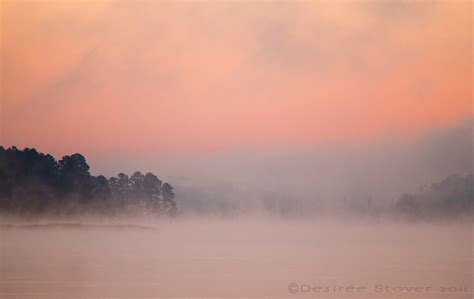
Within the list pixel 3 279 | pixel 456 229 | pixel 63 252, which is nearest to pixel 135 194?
pixel 63 252

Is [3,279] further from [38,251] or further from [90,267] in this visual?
[38,251]

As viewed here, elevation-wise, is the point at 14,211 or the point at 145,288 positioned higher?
the point at 14,211

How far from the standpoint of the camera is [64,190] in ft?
156

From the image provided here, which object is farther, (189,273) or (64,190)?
(64,190)

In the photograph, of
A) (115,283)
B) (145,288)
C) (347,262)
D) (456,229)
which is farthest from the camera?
(456,229)

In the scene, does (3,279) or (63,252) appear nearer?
(3,279)

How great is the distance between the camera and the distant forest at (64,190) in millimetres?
48375

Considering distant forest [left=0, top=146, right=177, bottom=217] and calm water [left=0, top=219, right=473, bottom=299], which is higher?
distant forest [left=0, top=146, right=177, bottom=217]

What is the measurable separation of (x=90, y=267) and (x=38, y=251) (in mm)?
16246

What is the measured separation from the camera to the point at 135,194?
50469 millimetres

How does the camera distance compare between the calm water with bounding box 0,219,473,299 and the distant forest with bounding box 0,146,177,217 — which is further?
the distant forest with bounding box 0,146,177,217

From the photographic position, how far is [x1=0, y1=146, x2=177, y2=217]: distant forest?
159ft

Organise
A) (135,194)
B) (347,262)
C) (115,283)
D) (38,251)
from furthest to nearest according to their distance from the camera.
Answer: (38,251)
(135,194)
(347,262)
(115,283)

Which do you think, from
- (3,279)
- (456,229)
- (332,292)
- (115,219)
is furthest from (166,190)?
(456,229)
